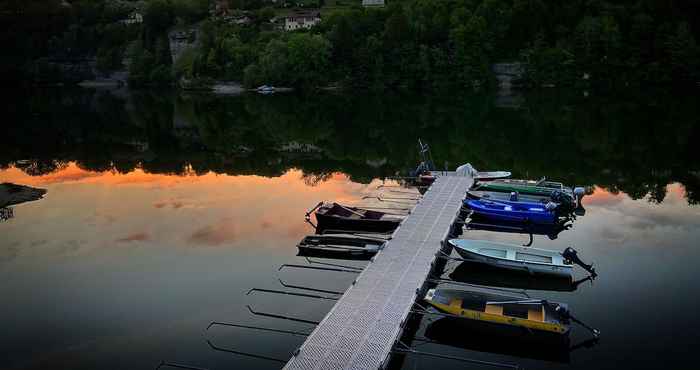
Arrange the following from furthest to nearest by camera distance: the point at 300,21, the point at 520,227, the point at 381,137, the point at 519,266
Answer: the point at 300,21, the point at 381,137, the point at 520,227, the point at 519,266

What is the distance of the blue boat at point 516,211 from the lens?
32812 mm

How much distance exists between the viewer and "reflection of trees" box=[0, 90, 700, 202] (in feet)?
156

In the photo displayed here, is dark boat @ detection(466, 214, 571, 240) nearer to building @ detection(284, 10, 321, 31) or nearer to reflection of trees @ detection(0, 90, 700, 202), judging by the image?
reflection of trees @ detection(0, 90, 700, 202)

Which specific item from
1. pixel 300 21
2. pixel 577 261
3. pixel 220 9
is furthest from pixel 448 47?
pixel 577 261

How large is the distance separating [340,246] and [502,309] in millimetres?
9534

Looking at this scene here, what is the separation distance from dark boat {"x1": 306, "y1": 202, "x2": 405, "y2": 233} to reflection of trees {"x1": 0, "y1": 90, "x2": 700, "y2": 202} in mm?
10607

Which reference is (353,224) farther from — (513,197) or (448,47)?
(448,47)

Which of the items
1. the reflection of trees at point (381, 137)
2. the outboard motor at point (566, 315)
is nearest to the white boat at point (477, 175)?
the reflection of trees at point (381, 137)

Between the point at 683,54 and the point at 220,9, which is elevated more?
the point at 220,9

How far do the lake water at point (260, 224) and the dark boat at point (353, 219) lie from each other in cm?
132

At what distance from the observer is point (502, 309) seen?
71.7ft

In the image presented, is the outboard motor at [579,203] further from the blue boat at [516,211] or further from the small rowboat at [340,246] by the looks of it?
the small rowboat at [340,246]

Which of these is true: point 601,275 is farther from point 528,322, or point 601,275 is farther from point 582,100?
point 582,100

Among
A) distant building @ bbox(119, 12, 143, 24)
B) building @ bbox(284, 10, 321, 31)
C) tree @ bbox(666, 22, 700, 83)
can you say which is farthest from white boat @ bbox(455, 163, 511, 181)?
distant building @ bbox(119, 12, 143, 24)
